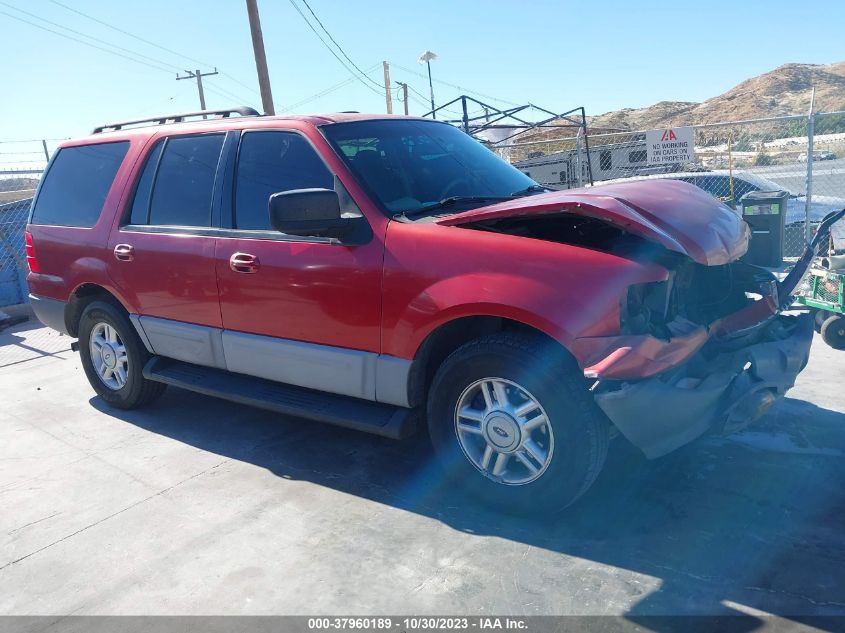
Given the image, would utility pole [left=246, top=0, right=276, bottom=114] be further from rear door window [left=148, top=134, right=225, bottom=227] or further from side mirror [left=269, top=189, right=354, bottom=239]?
side mirror [left=269, top=189, right=354, bottom=239]

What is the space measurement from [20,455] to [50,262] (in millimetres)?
1564

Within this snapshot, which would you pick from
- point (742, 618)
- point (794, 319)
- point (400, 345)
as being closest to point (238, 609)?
point (400, 345)

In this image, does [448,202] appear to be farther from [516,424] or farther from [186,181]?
[186,181]

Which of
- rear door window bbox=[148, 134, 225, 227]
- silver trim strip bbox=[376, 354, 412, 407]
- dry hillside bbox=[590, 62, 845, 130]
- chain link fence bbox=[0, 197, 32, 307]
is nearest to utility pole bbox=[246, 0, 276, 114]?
chain link fence bbox=[0, 197, 32, 307]

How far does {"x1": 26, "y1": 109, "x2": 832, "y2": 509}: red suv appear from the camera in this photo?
9.89 feet

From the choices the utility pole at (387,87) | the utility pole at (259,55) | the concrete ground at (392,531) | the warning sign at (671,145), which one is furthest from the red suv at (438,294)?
the utility pole at (387,87)

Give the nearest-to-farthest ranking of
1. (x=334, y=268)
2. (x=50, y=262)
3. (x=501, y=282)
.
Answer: (x=501, y=282) → (x=334, y=268) → (x=50, y=262)

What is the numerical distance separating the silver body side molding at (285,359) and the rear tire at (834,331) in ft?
13.4

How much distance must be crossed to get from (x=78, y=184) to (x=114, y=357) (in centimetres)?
137

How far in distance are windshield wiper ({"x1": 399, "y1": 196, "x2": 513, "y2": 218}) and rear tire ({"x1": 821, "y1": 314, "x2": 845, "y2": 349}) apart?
3353 millimetres

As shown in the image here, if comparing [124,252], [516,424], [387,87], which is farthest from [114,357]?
[387,87]

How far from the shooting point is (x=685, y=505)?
337 cm

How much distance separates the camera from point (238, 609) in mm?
2850

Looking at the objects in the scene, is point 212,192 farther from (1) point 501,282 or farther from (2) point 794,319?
(2) point 794,319
